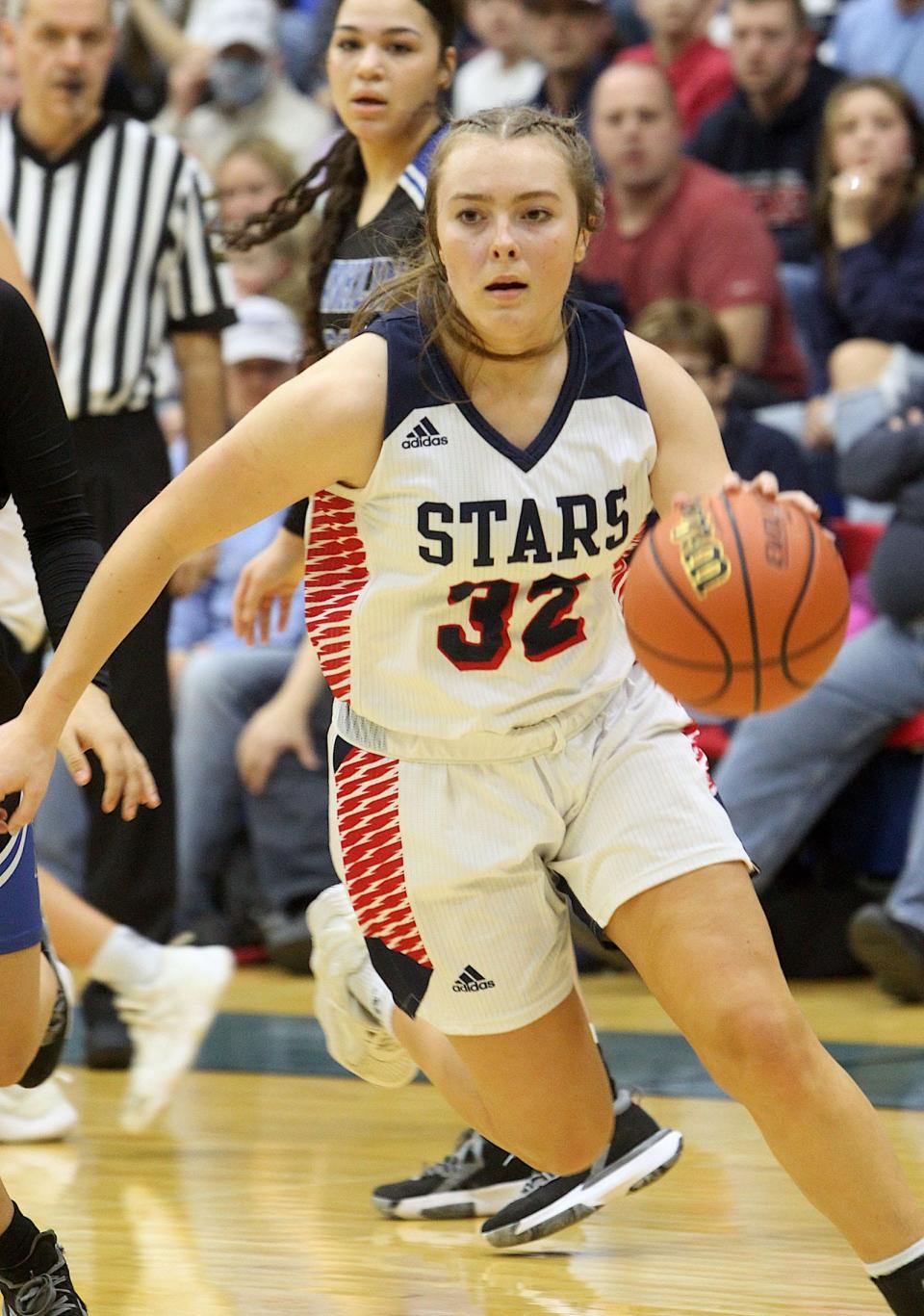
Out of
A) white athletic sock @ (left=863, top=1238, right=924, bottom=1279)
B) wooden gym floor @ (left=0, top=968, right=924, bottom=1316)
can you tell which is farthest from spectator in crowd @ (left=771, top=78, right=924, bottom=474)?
white athletic sock @ (left=863, top=1238, right=924, bottom=1279)

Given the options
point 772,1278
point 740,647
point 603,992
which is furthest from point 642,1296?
point 603,992

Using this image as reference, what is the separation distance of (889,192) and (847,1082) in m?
4.35

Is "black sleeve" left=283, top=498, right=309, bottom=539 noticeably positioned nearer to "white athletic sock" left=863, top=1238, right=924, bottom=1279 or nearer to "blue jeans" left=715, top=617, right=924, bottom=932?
"white athletic sock" left=863, top=1238, right=924, bottom=1279

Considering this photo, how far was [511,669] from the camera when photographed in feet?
9.61

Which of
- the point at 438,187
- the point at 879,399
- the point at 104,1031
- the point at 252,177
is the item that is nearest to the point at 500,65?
the point at 252,177

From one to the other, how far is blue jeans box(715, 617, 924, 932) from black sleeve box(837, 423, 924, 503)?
37cm

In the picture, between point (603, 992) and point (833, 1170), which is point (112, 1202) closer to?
point (833, 1170)

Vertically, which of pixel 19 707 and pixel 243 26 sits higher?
pixel 243 26

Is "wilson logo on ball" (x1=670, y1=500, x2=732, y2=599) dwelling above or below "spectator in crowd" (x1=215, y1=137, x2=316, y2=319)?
above

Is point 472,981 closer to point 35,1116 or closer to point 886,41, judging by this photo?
point 35,1116

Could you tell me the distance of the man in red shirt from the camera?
6.84m

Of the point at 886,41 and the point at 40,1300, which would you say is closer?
the point at 40,1300

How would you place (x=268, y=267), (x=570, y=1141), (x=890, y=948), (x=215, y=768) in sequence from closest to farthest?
(x=570, y=1141)
(x=890, y=948)
(x=215, y=768)
(x=268, y=267)

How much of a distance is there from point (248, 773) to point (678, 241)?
2338 mm
